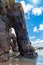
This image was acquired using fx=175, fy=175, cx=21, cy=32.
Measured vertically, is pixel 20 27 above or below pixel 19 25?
below

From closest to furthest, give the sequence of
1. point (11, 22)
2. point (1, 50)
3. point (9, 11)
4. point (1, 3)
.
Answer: point (1, 50) < point (1, 3) < point (9, 11) < point (11, 22)

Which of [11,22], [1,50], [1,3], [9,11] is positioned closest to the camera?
[1,50]

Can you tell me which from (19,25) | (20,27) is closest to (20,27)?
(20,27)

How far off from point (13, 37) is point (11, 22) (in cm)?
133

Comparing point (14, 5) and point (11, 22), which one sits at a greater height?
point (14, 5)

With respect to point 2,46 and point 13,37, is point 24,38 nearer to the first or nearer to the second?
point 13,37

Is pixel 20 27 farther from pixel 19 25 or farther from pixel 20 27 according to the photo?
pixel 19 25

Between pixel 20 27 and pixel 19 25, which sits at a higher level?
pixel 19 25

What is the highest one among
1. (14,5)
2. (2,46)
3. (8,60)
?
(14,5)

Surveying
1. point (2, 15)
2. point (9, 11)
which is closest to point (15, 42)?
point (9, 11)

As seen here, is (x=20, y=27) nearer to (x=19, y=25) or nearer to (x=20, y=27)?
(x=20, y=27)

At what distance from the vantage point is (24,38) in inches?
596

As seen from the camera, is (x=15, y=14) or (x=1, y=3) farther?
(x=15, y=14)

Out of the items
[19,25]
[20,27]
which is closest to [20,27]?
[20,27]
